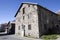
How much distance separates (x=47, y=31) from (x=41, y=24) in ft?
9.99

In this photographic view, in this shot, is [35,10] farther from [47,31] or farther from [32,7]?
[47,31]

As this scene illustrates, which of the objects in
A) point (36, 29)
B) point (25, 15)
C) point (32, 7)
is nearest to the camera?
point (36, 29)

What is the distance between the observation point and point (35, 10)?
23.3m

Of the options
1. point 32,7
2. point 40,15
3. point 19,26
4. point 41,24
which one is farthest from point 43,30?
point 19,26

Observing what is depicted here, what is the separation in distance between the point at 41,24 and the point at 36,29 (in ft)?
5.47

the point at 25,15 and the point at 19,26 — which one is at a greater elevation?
the point at 25,15

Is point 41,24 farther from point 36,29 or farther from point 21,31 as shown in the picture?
point 21,31

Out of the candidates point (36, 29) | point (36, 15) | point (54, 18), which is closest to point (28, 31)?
point (36, 29)

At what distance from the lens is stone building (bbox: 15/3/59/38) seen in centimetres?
2280

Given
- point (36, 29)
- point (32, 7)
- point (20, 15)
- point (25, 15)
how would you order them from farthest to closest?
point (20, 15) < point (25, 15) < point (32, 7) < point (36, 29)

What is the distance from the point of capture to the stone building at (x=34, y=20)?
2280 cm

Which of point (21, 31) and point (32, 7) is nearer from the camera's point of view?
point (32, 7)

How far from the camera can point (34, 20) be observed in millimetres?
23406

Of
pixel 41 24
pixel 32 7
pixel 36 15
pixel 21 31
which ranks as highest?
pixel 32 7
